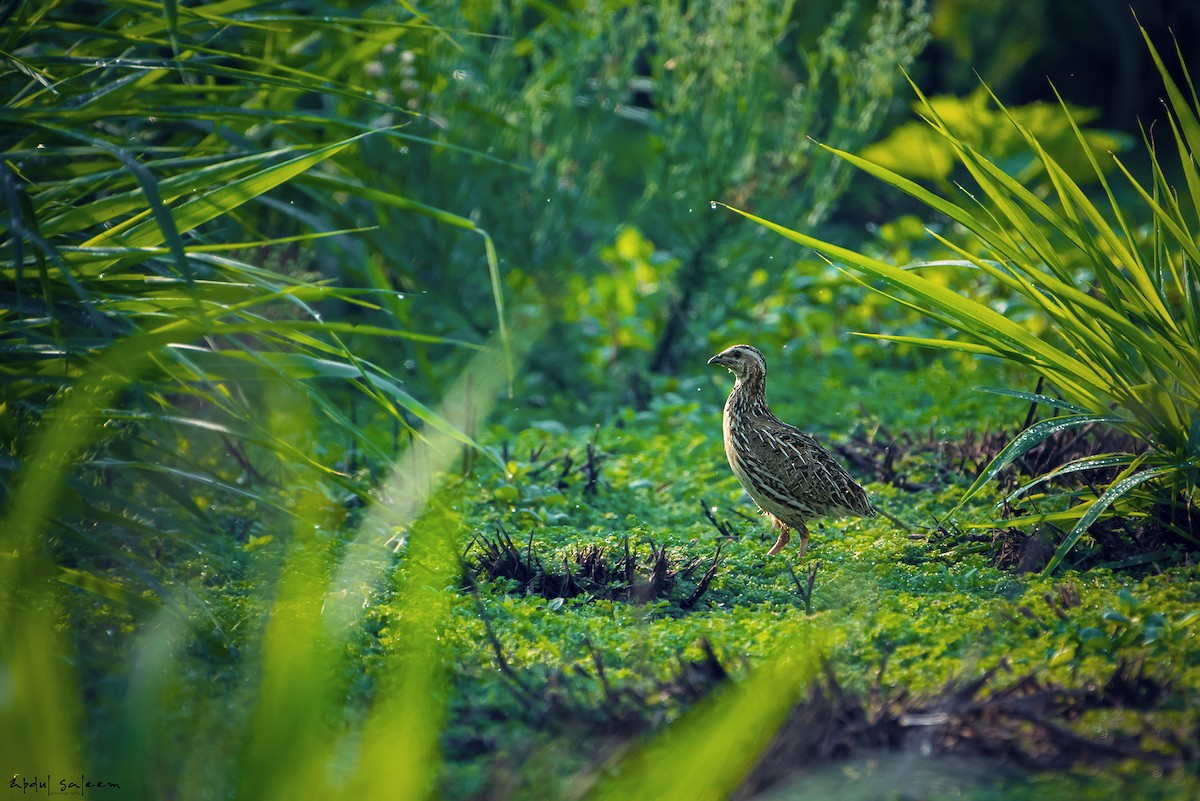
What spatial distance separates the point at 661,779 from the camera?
1.95 metres

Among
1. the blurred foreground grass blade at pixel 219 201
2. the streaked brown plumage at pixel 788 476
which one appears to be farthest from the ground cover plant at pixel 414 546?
the streaked brown plumage at pixel 788 476

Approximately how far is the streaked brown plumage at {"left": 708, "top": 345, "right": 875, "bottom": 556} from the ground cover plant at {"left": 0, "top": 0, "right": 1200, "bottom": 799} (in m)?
0.14

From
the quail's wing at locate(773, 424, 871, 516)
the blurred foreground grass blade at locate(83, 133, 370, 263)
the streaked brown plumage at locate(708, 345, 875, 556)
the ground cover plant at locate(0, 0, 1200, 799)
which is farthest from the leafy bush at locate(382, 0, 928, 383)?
the blurred foreground grass blade at locate(83, 133, 370, 263)

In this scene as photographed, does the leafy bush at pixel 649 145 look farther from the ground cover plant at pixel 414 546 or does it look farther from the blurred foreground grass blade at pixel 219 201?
the blurred foreground grass blade at pixel 219 201

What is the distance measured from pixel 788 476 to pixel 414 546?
1.21 meters

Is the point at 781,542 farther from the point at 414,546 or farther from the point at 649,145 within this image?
the point at 649,145

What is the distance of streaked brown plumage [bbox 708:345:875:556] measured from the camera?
3.56 m

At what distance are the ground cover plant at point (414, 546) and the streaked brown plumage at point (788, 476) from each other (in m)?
0.14

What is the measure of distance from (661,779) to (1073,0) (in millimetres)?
9282

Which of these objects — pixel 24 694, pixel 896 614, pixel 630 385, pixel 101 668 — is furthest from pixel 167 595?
pixel 630 385

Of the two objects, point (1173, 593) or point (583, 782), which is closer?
point (583, 782)

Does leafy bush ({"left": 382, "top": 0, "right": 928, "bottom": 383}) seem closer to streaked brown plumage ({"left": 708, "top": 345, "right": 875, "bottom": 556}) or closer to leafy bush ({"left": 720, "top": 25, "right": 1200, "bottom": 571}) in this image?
streaked brown plumage ({"left": 708, "top": 345, "right": 875, "bottom": 556})

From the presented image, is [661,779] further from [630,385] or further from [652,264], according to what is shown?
[652,264]

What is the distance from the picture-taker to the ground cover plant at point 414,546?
2.19m
